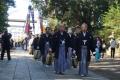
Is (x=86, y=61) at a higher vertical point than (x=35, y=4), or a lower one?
lower

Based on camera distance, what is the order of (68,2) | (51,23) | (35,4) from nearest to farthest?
(68,2), (35,4), (51,23)

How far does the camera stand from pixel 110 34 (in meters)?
43.0

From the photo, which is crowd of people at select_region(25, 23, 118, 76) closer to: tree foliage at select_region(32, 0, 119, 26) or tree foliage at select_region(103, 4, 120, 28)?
tree foliage at select_region(103, 4, 120, 28)

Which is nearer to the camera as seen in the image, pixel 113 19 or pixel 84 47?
pixel 84 47

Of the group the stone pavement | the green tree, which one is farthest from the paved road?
the green tree

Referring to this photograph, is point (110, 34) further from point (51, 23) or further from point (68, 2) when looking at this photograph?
point (51, 23)

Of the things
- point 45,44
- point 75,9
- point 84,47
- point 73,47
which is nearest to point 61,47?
point 73,47

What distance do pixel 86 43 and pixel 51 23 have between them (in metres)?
35.6

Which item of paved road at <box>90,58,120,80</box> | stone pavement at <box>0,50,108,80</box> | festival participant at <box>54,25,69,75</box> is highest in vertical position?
festival participant at <box>54,25,69,75</box>

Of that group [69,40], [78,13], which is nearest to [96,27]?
[78,13]

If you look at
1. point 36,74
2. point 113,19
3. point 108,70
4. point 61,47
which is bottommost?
point 108,70

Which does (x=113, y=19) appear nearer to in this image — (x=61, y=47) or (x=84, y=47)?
(x=61, y=47)

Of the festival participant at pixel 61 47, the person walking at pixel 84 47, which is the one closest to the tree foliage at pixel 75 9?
the festival participant at pixel 61 47

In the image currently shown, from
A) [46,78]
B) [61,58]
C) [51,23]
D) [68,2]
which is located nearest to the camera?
[46,78]
